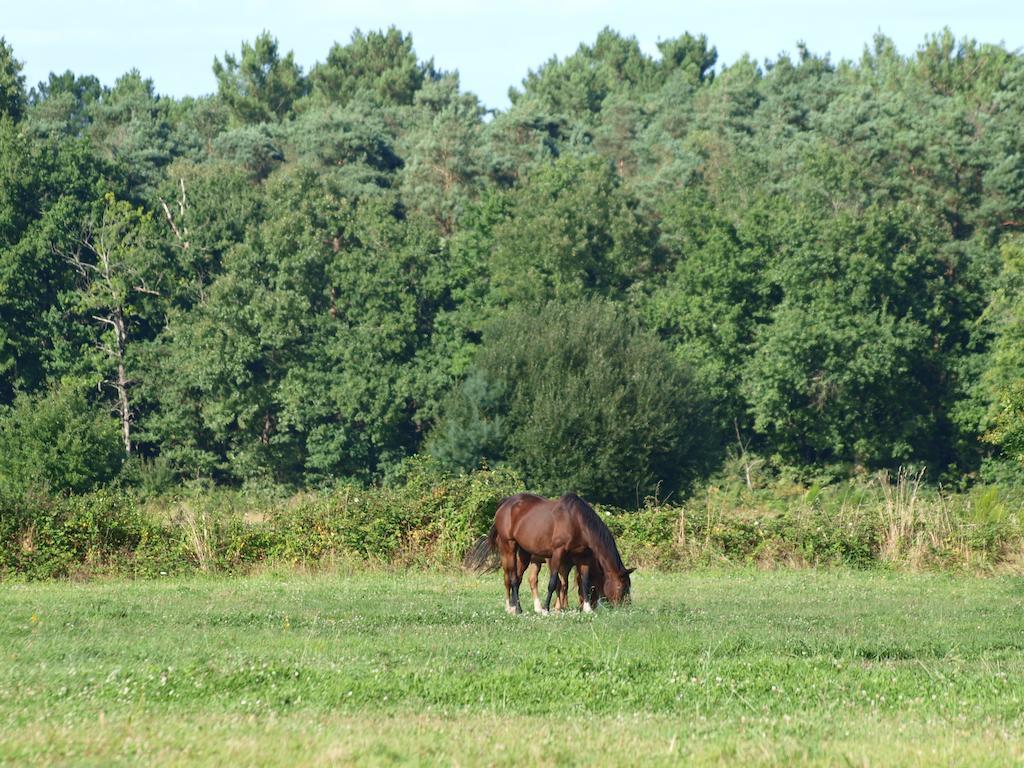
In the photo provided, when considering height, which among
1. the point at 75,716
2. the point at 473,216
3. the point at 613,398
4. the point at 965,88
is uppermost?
the point at 965,88

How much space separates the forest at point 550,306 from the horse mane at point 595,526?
36236 millimetres

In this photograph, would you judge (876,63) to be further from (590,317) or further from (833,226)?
(590,317)

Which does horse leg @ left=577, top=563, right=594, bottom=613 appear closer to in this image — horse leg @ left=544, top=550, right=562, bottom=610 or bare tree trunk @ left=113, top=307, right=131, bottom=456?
horse leg @ left=544, top=550, right=562, bottom=610

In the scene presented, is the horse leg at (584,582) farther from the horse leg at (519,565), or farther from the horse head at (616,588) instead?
the horse leg at (519,565)

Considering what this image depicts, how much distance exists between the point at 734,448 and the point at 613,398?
33.0ft

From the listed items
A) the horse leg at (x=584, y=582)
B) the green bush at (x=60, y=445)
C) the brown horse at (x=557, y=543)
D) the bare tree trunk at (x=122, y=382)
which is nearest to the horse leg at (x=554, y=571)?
the brown horse at (x=557, y=543)

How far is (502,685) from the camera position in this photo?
1216 cm

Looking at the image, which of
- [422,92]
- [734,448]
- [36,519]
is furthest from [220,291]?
[36,519]

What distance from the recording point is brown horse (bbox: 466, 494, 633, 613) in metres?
19.0

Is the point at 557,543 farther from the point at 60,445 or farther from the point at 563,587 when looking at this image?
the point at 60,445

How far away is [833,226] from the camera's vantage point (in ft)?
208

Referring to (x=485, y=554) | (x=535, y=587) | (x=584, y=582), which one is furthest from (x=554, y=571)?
(x=485, y=554)

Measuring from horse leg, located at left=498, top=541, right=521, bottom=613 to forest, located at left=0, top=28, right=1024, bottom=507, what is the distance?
116 ft

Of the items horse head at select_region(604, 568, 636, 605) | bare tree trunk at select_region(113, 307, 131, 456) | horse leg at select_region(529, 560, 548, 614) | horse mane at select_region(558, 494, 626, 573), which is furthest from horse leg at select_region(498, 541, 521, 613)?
bare tree trunk at select_region(113, 307, 131, 456)
